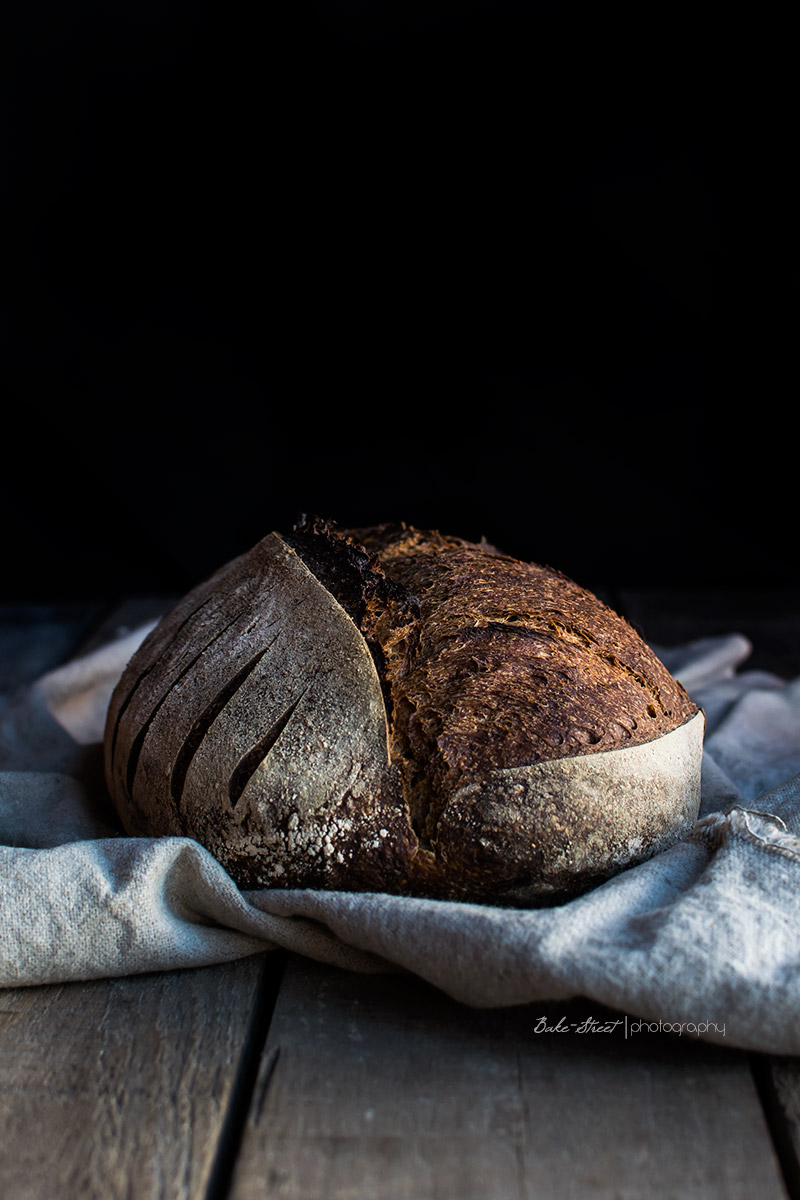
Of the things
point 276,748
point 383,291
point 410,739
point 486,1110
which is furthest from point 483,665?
point 383,291

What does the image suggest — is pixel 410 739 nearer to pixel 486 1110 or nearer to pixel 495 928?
pixel 495 928

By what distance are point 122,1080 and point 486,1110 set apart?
0.36 m

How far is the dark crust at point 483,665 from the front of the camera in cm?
122

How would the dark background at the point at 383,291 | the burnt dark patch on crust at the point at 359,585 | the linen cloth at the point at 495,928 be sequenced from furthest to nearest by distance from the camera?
the dark background at the point at 383,291
the burnt dark patch on crust at the point at 359,585
the linen cloth at the point at 495,928

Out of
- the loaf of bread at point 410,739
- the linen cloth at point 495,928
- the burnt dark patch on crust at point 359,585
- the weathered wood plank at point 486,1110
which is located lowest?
the weathered wood plank at point 486,1110

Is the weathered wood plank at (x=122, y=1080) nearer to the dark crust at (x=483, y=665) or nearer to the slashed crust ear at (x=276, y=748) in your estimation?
the slashed crust ear at (x=276, y=748)

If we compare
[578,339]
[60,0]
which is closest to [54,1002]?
[578,339]

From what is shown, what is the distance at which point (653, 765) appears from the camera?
1274 mm

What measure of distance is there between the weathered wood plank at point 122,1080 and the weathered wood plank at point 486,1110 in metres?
0.05

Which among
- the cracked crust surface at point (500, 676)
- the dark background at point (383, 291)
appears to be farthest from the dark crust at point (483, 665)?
the dark background at point (383, 291)

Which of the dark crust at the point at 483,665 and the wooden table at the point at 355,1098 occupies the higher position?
the dark crust at the point at 483,665

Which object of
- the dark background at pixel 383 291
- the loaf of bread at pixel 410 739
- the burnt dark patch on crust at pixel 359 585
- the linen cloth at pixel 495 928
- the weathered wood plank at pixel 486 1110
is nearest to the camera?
the weathered wood plank at pixel 486 1110

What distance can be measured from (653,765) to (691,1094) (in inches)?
14.7

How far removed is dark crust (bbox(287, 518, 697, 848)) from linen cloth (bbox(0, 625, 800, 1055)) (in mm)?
134
